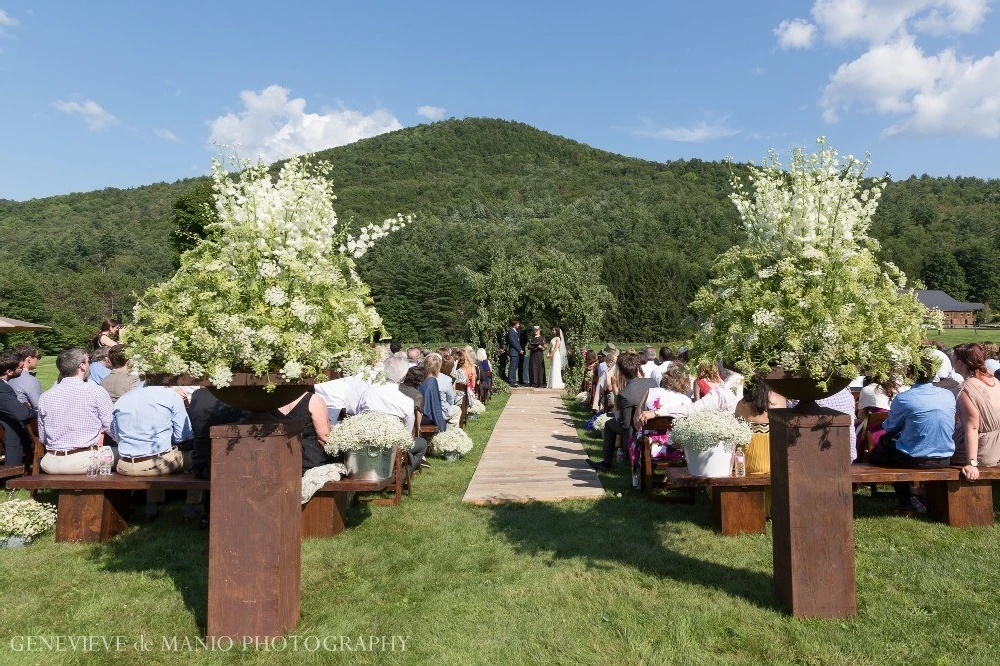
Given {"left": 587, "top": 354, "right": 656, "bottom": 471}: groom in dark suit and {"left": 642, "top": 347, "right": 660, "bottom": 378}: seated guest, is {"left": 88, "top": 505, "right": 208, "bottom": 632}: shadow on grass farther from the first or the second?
{"left": 642, "top": 347, "right": 660, "bottom": 378}: seated guest

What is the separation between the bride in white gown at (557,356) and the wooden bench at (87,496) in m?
14.4

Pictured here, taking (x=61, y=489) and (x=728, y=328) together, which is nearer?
(x=728, y=328)

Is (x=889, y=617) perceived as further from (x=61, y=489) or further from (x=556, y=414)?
(x=556, y=414)

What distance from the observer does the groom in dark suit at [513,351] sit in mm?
19531

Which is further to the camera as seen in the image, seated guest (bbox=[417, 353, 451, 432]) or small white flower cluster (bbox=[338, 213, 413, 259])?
seated guest (bbox=[417, 353, 451, 432])

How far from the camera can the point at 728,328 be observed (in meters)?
4.00

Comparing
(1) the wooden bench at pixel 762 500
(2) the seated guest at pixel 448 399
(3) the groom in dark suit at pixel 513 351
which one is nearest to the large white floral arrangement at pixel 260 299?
(1) the wooden bench at pixel 762 500

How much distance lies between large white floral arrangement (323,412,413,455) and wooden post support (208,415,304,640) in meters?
2.04

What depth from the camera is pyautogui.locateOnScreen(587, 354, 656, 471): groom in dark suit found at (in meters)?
8.04

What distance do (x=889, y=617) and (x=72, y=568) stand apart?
5430 mm

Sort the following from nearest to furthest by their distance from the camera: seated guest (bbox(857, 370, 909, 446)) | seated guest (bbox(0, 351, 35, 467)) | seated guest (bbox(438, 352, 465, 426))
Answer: seated guest (bbox(0, 351, 35, 467)), seated guest (bbox(857, 370, 909, 446)), seated guest (bbox(438, 352, 465, 426))

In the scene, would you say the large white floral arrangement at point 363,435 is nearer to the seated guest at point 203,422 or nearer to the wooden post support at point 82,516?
the seated guest at point 203,422

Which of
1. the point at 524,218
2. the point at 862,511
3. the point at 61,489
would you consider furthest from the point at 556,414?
the point at 524,218

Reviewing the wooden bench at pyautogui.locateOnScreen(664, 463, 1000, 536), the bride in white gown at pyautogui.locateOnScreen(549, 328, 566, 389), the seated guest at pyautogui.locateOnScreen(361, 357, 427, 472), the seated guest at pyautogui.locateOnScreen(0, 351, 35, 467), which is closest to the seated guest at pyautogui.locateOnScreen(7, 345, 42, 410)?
the seated guest at pyautogui.locateOnScreen(0, 351, 35, 467)
